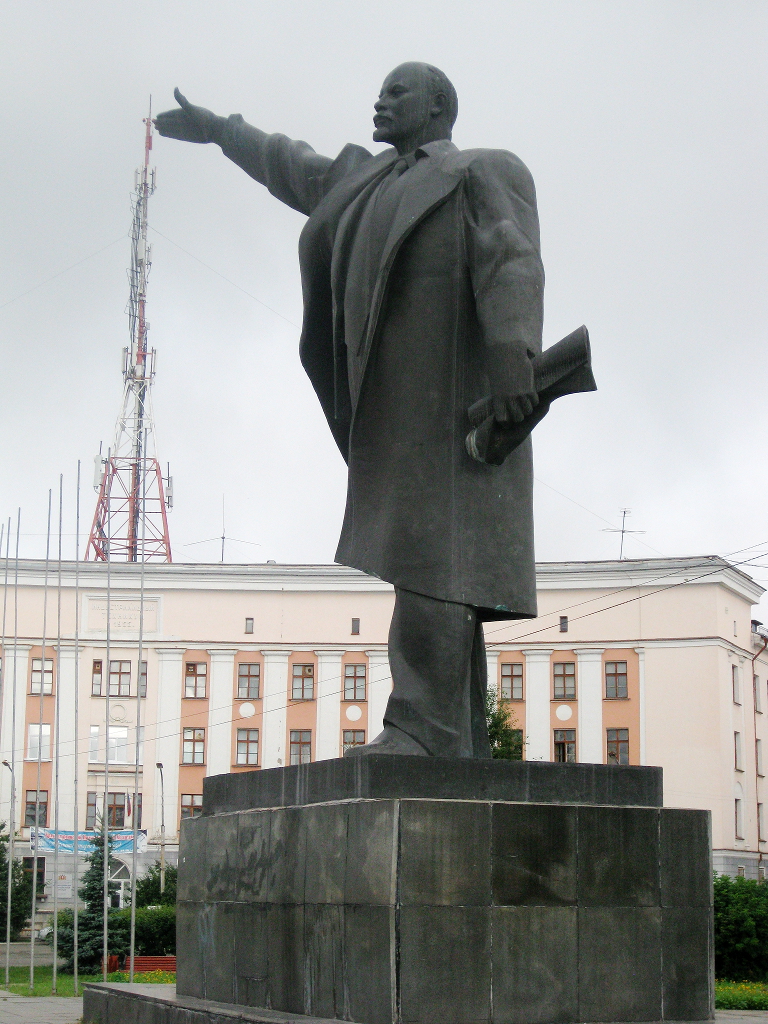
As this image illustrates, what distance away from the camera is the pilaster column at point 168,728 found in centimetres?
4697

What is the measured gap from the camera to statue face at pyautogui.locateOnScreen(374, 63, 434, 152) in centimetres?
590

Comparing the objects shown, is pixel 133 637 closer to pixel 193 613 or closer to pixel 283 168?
pixel 193 613

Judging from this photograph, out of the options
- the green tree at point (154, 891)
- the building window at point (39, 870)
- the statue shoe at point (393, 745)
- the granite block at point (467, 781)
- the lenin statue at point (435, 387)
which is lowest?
the building window at point (39, 870)

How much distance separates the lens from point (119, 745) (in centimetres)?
4697

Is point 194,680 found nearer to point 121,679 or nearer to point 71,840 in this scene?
point 121,679

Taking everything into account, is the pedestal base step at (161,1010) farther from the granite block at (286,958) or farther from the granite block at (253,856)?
the granite block at (253,856)

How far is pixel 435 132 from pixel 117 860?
1468 inches

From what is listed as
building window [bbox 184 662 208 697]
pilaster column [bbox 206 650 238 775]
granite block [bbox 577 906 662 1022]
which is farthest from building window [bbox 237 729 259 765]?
granite block [bbox 577 906 662 1022]

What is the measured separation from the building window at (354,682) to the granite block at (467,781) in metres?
42.9

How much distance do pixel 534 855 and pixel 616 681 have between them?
43778 mm

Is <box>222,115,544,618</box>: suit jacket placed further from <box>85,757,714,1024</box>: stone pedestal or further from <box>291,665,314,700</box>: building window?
<box>291,665,314,700</box>: building window

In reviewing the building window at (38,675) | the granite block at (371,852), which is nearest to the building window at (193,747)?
the building window at (38,675)

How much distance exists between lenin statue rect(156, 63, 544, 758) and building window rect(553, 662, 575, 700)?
42.9 metres

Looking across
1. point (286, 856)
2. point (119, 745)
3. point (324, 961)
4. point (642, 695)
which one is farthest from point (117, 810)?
point (324, 961)
